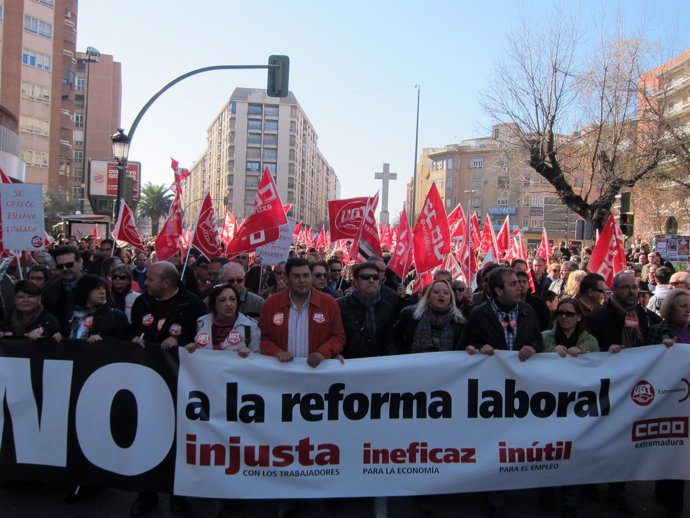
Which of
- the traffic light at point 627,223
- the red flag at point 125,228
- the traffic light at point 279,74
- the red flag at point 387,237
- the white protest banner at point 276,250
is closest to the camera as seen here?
the white protest banner at point 276,250

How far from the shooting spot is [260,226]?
8.67 metres

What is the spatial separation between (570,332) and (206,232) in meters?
6.12

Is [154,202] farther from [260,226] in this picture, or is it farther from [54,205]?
[260,226]

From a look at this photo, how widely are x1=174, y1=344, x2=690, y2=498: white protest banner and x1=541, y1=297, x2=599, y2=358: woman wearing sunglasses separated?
0.53 feet

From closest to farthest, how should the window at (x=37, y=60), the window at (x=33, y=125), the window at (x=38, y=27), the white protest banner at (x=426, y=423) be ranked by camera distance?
the white protest banner at (x=426, y=423), the window at (x=37, y=60), the window at (x=38, y=27), the window at (x=33, y=125)

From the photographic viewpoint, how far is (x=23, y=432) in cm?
449

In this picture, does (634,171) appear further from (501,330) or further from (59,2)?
(59,2)

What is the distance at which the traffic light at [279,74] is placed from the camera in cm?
1316

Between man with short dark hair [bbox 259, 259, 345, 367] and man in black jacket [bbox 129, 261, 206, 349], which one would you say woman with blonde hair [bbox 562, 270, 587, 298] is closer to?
man with short dark hair [bbox 259, 259, 345, 367]

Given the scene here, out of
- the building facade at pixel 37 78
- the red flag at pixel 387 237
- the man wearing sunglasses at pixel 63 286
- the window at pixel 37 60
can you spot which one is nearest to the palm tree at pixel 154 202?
the building facade at pixel 37 78

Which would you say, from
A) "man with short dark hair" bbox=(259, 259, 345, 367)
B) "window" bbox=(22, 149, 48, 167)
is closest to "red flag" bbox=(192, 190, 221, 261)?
"man with short dark hair" bbox=(259, 259, 345, 367)

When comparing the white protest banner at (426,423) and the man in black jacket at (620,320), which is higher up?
the man in black jacket at (620,320)

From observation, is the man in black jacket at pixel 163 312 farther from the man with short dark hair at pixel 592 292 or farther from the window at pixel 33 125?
the window at pixel 33 125

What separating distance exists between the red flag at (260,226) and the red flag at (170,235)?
68.2 inches
